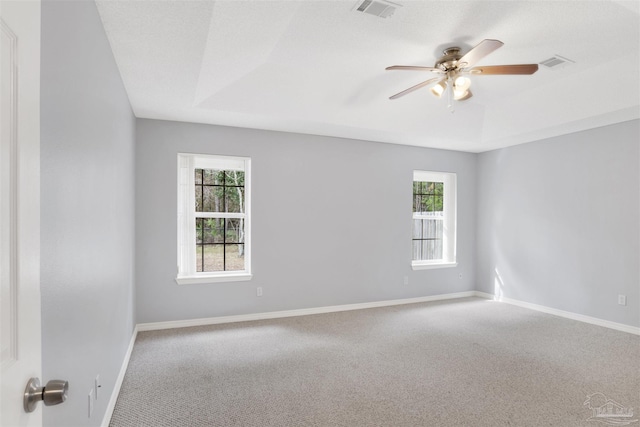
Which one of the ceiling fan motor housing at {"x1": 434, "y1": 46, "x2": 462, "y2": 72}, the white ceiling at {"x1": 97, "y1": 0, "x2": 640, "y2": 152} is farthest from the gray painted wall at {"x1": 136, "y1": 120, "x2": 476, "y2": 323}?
the ceiling fan motor housing at {"x1": 434, "y1": 46, "x2": 462, "y2": 72}

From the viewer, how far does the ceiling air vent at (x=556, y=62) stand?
3.02 m

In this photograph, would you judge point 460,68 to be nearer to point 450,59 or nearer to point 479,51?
point 450,59

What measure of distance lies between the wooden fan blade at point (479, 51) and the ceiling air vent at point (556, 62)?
3.17ft

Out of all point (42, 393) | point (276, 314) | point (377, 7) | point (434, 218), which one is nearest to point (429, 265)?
point (434, 218)

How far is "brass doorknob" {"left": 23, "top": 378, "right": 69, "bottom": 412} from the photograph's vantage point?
656mm

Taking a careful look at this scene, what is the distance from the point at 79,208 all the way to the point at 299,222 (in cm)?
324

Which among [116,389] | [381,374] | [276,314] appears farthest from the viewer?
[276,314]

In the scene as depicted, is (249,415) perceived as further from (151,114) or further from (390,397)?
(151,114)

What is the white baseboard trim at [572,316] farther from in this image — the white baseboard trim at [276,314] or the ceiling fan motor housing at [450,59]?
the ceiling fan motor housing at [450,59]

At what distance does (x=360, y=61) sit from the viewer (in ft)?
10.1

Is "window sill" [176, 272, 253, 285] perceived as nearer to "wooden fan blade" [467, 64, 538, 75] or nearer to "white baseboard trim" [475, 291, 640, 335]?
"wooden fan blade" [467, 64, 538, 75]

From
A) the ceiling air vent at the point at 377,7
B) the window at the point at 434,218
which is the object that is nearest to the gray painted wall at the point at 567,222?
the window at the point at 434,218

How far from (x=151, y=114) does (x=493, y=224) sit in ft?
17.0

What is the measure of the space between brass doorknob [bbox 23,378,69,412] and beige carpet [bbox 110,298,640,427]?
5.96 feet
